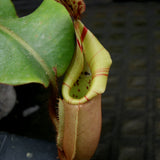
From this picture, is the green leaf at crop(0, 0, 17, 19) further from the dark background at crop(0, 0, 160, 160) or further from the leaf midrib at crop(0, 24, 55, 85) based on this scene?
the dark background at crop(0, 0, 160, 160)

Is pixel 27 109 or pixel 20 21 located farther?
pixel 27 109

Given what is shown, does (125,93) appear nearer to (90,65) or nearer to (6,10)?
(90,65)

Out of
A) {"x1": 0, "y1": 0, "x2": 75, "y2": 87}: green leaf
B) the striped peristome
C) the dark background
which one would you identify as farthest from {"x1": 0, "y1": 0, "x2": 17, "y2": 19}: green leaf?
the dark background

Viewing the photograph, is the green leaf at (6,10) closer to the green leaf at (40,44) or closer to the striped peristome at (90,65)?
the green leaf at (40,44)

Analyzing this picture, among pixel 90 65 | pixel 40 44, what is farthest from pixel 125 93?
pixel 40 44

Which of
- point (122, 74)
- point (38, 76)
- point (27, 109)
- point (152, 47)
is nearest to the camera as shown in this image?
point (38, 76)

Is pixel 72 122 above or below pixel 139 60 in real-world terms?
above

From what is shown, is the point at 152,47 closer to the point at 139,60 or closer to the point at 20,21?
the point at 139,60

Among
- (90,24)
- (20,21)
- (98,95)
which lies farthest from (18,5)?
(98,95)
